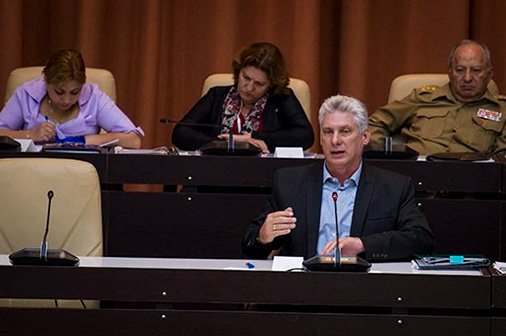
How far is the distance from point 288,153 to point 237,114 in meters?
0.76

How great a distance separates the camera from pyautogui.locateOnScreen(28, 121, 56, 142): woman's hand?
5.45 m

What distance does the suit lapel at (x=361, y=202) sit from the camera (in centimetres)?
418

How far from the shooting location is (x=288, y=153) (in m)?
5.11

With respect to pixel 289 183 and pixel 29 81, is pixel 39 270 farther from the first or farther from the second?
pixel 29 81

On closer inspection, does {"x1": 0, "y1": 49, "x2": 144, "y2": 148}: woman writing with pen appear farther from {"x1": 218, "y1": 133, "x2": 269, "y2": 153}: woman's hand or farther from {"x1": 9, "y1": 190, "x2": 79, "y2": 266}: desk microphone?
{"x1": 9, "y1": 190, "x2": 79, "y2": 266}: desk microphone

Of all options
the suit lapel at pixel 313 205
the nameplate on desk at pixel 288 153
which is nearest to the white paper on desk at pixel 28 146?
the nameplate on desk at pixel 288 153

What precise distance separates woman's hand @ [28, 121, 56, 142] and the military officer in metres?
1.48

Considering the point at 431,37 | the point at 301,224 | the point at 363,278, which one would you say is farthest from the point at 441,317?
the point at 431,37

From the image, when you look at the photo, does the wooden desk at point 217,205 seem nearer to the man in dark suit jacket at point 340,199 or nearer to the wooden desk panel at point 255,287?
the man in dark suit jacket at point 340,199

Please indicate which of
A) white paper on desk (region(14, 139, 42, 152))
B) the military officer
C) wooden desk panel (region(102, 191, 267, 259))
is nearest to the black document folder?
wooden desk panel (region(102, 191, 267, 259))

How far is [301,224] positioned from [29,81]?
2.12 metres

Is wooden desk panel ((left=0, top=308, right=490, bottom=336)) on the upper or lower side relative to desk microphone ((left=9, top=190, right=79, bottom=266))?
lower

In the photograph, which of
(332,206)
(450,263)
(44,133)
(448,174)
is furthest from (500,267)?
(44,133)

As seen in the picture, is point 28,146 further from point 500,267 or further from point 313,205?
point 500,267
